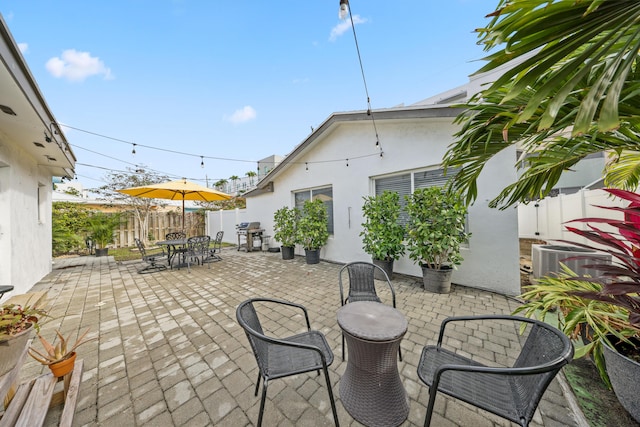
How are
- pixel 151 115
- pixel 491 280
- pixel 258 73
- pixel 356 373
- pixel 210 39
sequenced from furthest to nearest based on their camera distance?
pixel 151 115
pixel 258 73
pixel 210 39
pixel 491 280
pixel 356 373

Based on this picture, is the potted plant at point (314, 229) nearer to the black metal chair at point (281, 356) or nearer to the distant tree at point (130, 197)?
the black metal chair at point (281, 356)

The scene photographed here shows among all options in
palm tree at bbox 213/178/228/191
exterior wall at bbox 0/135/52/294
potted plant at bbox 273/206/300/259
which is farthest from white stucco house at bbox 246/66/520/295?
palm tree at bbox 213/178/228/191

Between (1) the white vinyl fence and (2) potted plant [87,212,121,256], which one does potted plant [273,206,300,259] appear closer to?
(1) the white vinyl fence

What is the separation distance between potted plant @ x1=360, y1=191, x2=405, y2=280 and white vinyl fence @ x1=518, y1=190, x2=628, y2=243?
2224 millimetres

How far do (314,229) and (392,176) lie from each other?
2563 millimetres

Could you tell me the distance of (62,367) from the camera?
5.78ft

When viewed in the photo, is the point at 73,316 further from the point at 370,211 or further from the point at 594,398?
the point at 594,398

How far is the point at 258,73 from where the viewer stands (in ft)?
24.7

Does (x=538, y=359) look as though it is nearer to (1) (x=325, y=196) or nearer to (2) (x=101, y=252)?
(1) (x=325, y=196)

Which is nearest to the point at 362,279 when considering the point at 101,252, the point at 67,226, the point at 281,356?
the point at 281,356

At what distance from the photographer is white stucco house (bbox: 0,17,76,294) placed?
2369mm

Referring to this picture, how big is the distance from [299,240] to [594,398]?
5.71m

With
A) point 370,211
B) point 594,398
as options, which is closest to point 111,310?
point 370,211

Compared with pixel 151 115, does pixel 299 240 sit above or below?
below
